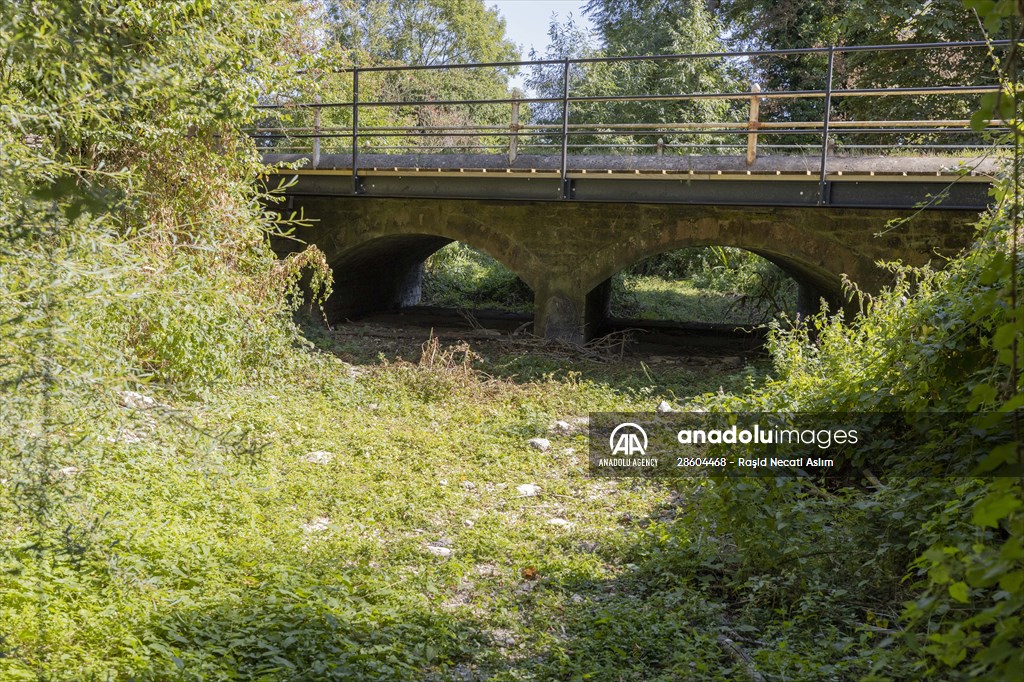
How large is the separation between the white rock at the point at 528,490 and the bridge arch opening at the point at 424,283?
584cm

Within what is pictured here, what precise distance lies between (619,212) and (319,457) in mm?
5850

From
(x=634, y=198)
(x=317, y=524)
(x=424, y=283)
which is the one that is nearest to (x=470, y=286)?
(x=424, y=283)

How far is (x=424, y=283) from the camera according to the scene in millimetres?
18469

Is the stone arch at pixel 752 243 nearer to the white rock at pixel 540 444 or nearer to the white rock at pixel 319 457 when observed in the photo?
the white rock at pixel 540 444

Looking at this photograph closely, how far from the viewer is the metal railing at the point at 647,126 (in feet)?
31.6

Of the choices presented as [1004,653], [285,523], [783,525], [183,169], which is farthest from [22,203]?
[183,169]

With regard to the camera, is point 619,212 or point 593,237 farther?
point 593,237

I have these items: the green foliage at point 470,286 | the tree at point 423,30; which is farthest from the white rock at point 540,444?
the tree at point 423,30

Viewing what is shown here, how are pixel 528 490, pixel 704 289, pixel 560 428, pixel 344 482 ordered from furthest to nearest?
pixel 704 289, pixel 560 428, pixel 528 490, pixel 344 482

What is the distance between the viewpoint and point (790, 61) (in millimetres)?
18797

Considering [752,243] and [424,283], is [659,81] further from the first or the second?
[752,243]

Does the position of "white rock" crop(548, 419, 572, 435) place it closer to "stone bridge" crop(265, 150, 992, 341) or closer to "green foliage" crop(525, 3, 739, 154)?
"stone bridge" crop(265, 150, 992, 341)

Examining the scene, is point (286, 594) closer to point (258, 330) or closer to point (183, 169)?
point (258, 330)

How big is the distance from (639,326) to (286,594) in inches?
418
